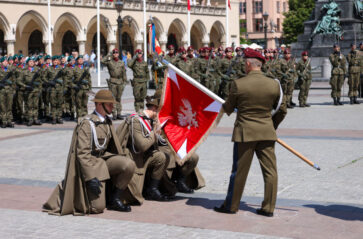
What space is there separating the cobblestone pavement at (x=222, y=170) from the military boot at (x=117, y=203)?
0.42 metres

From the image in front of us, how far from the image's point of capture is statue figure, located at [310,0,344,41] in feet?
105

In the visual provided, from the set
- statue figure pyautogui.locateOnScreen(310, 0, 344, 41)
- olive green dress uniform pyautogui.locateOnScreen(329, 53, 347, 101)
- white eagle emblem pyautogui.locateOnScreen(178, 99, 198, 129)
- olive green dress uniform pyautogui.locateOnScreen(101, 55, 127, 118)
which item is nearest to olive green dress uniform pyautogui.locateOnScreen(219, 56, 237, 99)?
olive green dress uniform pyautogui.locateOnScreen(329, 53, 347, 101)

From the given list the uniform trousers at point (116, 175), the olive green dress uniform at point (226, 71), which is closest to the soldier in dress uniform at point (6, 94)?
the olive green dress uniform at point (226, 71)

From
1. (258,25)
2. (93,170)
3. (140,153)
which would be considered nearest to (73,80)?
(140,153)

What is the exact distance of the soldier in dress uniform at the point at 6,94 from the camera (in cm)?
1700

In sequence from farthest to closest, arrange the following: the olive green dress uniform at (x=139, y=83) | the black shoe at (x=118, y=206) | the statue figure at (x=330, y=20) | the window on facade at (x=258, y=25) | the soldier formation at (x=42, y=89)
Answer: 1. the window on facade at (x=258, y=25)
2. the statue figure at (x=330, y=20)
3. the olive green dress uniform at (x=139, y=83)
4. the soldier formation at (x=42, y=89)
5. the black shoe at (x=118, y=206)

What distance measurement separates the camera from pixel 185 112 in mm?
7723

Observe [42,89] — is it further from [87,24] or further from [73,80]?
[87,24]

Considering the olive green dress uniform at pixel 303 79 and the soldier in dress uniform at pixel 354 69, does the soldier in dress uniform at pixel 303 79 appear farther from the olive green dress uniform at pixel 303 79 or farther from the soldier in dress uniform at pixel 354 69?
the soldier in dress uniform at pixel 354 69

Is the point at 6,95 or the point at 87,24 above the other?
the point at 87,24

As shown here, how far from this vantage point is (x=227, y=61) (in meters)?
21.8

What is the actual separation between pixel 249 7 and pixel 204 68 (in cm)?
8788

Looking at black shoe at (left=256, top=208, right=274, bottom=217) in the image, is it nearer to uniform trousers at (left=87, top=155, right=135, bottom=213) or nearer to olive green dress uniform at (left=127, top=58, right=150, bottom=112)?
uniform trousers at (left=87, top=155, right=135, bottom=213)

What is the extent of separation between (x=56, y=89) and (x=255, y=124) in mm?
11835
